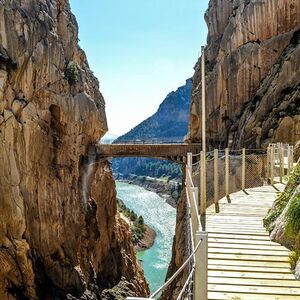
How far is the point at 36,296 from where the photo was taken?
2630 cm

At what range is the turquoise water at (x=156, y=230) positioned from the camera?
56.1 meters

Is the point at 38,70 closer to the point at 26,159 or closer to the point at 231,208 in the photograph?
the point at 26,159

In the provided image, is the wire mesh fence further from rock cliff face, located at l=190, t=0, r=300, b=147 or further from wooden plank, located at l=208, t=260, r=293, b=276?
rock cliff face, located at l=190, t=0, r=300, b=147

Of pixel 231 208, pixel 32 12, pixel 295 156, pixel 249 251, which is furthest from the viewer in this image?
pixel 32 12

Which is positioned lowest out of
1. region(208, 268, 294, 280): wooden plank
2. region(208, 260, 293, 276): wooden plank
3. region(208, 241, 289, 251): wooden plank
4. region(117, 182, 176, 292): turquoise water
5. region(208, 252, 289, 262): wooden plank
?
region(117, 182, 176, 292): turquoise water

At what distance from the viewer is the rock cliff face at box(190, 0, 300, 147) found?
36000 millimetres

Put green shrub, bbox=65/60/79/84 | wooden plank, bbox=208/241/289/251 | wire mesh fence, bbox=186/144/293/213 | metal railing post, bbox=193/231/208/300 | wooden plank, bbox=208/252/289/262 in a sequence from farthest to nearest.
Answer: green shrub, bbox=65/60/79/84, wire mesh fence, bbox=186/144/293/213, wooden plank, bbox=208/241/289/251, wooden plank, bbox=208/252/289/262, metal railing post, bbox=193/231/208/300

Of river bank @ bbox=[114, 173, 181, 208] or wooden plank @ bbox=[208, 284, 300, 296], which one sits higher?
wooden plank @ bbox=[208, 284, 300, 296]

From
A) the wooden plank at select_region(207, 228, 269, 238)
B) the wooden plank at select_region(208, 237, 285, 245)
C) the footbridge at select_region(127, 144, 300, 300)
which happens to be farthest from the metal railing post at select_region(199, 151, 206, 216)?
the wooden plank at select_region(208, 237, 285, 245)

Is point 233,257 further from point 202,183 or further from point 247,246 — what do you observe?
point 202,183

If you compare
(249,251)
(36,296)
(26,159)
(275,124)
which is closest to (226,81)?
(275,124)

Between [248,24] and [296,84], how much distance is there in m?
9.07

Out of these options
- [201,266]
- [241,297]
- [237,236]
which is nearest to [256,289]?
[241,297]

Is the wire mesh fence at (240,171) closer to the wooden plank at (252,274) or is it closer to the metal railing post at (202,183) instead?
the metal railing post at (202,183)
